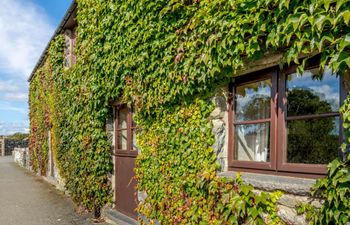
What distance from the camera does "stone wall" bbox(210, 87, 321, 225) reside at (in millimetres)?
2779

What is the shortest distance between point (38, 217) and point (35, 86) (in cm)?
935

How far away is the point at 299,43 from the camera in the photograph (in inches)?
103

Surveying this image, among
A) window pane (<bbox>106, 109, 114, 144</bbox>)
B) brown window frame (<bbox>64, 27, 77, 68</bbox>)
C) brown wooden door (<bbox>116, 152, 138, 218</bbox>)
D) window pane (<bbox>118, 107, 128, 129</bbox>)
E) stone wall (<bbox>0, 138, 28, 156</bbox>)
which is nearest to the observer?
brown wooden door (<bbox>116, 152, 138, 218</bbox>)

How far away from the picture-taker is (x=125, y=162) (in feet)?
20.5

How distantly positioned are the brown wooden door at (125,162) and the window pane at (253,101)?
8.97 ft

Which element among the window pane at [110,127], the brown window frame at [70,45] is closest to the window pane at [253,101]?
the window pane at [110,127]

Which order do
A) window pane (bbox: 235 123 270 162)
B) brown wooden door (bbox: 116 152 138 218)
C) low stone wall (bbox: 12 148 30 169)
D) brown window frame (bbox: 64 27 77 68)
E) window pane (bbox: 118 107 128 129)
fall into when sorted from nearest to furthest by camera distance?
window pane (bbox: 235 123 270 162), brown wooden door (bbox: 116 152 138 218), window pane (bbox: 118 107 128 129), brown window frame (bbox: 64 27 77 68), low stone wall (bbox: 12 148 30 169)

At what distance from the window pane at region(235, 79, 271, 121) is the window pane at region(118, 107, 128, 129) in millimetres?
3195

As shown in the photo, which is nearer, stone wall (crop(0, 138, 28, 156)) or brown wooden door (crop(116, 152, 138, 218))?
brown wooden door (crop(116, 152, 138, 218))

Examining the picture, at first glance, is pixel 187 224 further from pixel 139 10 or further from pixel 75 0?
pixel 75 0

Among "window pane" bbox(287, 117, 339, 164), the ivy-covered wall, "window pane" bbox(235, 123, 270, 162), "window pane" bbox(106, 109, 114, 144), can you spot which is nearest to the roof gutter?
the ivy-covered wall

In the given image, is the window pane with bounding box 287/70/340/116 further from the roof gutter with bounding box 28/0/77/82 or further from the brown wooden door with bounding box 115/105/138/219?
the roof gutter with bounding box 28/0/77/82

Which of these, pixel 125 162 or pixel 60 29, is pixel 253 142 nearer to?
pixel 125 162

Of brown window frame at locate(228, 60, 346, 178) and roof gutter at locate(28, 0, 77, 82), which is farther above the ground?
roof gutter at locate(28, 0, 77, 82)
